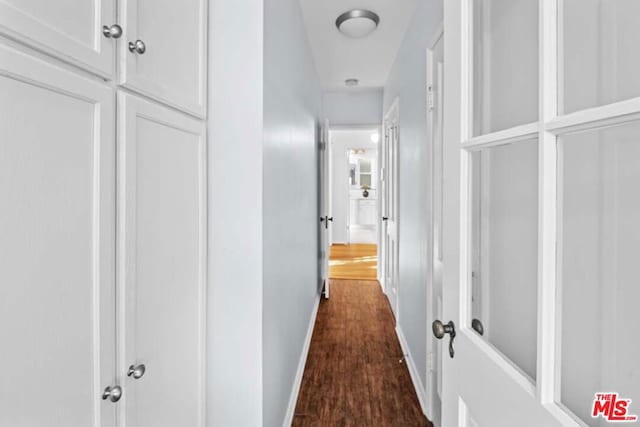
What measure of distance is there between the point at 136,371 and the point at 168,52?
882 millimetres

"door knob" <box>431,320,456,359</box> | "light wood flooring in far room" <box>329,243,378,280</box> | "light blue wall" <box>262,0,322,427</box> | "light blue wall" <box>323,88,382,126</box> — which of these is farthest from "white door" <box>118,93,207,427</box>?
"light wood flooring in far room" <box>329,243,378,280</box>

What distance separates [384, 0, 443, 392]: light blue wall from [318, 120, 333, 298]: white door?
4.42 ft

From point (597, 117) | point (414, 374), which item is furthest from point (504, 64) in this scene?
point (414, 374)

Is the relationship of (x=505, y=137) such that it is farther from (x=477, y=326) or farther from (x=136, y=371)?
(x=136, y=371)

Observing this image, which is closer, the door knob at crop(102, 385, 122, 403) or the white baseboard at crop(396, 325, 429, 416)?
the door knob at crop(102, 385, 122, 403)

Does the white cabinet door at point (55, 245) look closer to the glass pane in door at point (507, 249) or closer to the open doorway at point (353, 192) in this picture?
the glass pane in door at point (507, 249)

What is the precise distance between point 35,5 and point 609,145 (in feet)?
3.16

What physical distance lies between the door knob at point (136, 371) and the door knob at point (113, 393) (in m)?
0.05

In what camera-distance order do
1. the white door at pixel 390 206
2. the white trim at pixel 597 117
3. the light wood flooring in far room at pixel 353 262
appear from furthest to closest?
the light wood flooring in far room at pixel 353 262
the white door at pixel 390 206
the white trim at pixel 597 117

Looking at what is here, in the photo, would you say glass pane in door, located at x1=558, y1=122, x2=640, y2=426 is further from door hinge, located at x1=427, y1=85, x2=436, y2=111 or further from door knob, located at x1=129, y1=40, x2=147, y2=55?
door hinge, located at x1=427, y1=85, x2=436, y2=111

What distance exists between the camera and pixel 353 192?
9.52 meters

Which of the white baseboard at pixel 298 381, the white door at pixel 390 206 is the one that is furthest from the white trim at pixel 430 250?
the white door at pixel 390 206

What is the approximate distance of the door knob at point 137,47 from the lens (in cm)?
88

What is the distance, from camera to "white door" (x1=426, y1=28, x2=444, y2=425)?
6.28 ft
